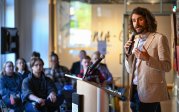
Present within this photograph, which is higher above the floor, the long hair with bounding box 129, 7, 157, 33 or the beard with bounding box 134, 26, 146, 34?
the long hair with bounding box 129, 7, 157, 33

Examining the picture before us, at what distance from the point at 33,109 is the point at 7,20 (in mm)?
3307

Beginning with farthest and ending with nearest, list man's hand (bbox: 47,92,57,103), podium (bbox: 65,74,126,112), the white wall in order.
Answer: the white wall, man's hand (bbox: 47,92,57,103), podium (bbox: 65,74,126,112)

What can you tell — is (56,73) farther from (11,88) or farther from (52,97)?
(52,97)

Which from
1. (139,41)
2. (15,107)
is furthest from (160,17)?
(139,41)

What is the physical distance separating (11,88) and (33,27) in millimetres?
2776

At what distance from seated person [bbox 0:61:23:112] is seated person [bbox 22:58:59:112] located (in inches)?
11.9

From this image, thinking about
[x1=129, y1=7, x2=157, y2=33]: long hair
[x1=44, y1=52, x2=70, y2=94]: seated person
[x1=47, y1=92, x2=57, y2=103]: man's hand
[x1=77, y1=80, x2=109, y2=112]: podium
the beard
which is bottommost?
[x1=47, y1=92, x2=57, y2=103]: man's hand

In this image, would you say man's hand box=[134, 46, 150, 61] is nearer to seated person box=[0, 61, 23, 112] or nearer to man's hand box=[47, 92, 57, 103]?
man's hand box=[47, 92, 57, 103]

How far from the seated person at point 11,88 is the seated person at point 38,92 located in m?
0.30

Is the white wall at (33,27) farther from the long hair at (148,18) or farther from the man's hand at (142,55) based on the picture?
the man's hand at (142,55)

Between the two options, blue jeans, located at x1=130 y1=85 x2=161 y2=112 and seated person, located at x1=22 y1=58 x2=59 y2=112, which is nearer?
blue jeans, located at x1=130 y1=85 x2=161 y2=112

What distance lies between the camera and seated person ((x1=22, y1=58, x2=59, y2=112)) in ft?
16.4

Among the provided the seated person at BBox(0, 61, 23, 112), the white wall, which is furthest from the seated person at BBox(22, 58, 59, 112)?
the white wall

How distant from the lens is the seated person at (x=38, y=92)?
4996mm
